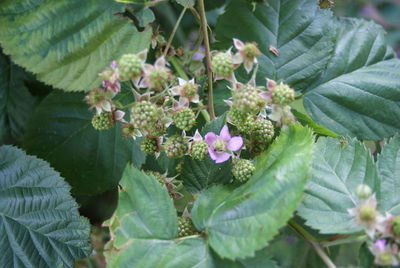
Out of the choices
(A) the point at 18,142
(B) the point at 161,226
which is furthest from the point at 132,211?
(A) the point at 18,142

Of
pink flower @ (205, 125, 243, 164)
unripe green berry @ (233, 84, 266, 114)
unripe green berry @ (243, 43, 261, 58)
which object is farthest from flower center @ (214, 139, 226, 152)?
unripe green berry @ (243, 43, 261, 58)

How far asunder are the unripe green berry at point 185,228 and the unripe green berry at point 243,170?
0.53 ft

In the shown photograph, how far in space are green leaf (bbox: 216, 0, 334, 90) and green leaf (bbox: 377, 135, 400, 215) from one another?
12.9 inches

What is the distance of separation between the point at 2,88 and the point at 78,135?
13.3 inches

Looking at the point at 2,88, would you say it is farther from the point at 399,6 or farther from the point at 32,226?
the point at 399,6

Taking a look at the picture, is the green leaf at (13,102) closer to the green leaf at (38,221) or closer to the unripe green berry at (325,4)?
the green leaf at (38,221)

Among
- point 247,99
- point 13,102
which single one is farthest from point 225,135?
point 13,102

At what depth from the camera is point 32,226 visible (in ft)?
4.14

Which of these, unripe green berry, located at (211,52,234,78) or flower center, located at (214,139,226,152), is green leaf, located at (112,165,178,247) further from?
unripe green berry, located at (211,52,234,78)

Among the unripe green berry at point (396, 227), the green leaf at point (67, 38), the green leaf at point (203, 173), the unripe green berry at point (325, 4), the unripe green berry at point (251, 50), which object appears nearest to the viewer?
the unripe green berry at point (396, 227)

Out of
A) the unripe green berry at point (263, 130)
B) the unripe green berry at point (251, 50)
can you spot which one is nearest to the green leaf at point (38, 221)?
the unripe green berry at point (263, 130)

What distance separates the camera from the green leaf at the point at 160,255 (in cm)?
102

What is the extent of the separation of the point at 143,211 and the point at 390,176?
2.01 feet

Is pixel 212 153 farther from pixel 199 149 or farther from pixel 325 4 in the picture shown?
pixel 325 4
